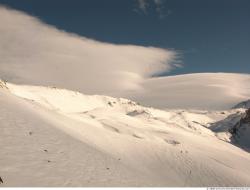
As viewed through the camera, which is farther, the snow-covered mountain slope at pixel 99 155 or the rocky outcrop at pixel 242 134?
the rocky outcrop at pixel 242 134

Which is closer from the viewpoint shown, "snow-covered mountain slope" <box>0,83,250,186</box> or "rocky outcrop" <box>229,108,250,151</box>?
"snow-covered mountain slope" <box>0,83,250,186</box>

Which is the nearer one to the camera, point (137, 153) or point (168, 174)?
point (168, 174)

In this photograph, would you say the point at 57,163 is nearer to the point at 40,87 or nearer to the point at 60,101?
the point at 60,101

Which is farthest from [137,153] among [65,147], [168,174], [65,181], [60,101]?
[60,101]

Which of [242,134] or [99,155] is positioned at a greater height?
[99,155]

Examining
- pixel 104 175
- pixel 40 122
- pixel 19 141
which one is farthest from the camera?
pixel 40 122

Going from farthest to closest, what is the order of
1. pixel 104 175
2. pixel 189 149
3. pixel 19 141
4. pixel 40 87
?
1. pixel 40 87
2. pixel 189 149
3. pixel 19 141
4. pixel 104 175

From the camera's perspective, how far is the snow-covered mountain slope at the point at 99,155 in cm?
1181

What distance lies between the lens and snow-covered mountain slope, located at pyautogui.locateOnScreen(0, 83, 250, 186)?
11812mm

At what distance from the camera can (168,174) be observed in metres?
16.1

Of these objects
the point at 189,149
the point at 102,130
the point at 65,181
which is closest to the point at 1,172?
the point at 65,181

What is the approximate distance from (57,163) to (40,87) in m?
94.7

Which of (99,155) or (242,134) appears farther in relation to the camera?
(242,134)

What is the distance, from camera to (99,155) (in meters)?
15.3
